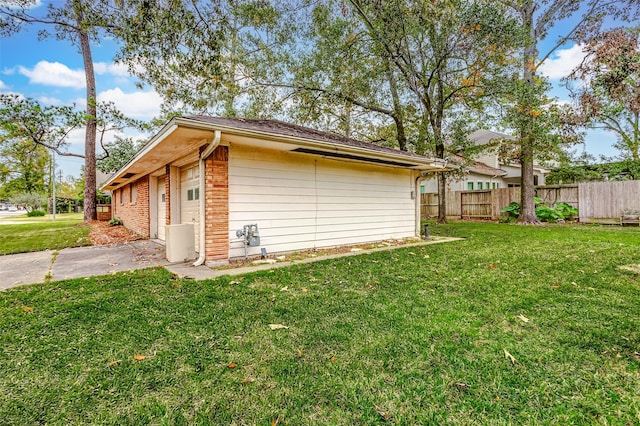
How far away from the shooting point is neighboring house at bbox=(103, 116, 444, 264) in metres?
5.37

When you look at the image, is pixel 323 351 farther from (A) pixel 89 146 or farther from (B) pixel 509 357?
(A) pixel 89 146

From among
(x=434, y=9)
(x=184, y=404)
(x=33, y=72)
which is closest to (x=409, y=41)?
(x=434, y=9)

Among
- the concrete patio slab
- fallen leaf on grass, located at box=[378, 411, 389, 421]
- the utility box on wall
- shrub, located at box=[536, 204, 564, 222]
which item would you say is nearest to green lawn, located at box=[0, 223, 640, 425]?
fallen leaf on grass, located at box=[378, 411, 389, 421]

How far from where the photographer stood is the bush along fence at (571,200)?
470 inches

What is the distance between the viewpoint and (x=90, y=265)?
541cm

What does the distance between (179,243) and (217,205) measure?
3.84 feet

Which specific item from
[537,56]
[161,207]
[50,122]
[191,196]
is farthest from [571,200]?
[50,122]

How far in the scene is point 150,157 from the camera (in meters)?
6.77

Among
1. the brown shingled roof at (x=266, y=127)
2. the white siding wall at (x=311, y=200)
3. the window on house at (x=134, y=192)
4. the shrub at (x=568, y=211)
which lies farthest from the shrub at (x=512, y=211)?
the window on house at (x=134, y=192)

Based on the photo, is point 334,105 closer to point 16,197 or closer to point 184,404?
point 184,404

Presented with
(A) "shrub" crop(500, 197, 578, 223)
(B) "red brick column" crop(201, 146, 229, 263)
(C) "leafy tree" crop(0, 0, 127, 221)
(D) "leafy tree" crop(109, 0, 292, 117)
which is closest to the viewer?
(B) "red brick column" crop(201, 146, 229, 263)

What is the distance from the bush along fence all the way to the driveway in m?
15.4

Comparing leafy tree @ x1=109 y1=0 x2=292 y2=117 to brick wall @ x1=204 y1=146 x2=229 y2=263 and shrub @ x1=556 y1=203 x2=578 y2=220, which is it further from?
shrub @ x1=556 y1=203 x2=578 y2=220

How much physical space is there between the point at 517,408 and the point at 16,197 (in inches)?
2124
